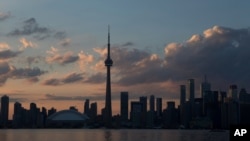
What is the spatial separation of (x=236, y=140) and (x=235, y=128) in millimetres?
360

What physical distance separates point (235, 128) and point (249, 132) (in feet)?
1.20

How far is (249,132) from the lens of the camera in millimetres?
12039

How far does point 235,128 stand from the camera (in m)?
12.2

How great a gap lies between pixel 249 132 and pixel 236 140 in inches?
16.7

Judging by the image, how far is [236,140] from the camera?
1193 centimetres
